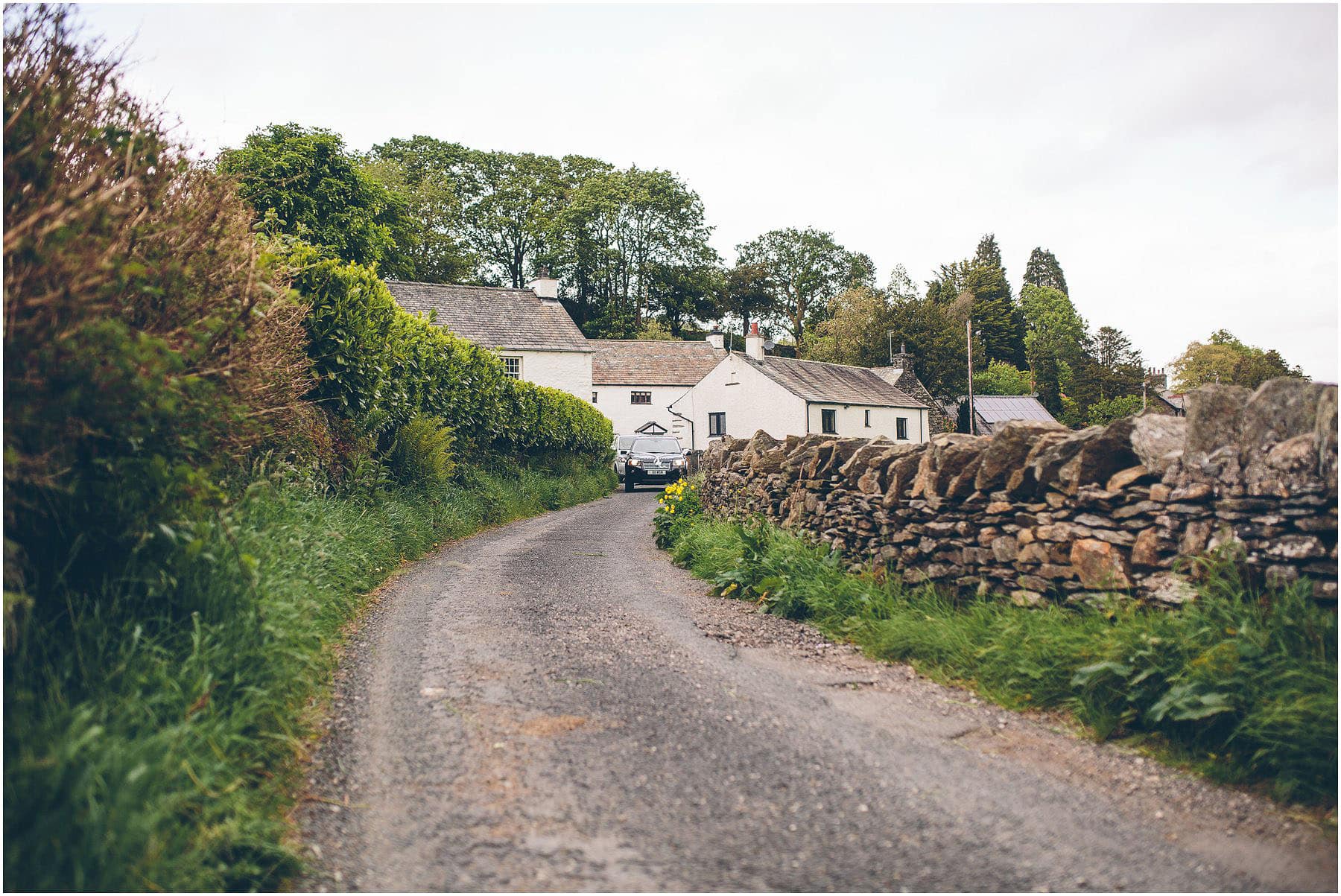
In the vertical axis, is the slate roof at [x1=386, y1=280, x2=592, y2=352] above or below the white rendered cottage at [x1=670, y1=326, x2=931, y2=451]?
above

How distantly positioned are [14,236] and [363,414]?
7473 mm

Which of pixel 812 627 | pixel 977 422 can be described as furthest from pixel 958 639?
pixel 977 422

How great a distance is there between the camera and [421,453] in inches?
475

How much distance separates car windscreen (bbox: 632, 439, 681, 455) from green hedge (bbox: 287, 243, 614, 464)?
8750 mm

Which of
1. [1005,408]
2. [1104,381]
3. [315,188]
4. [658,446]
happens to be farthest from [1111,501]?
[1104,381]

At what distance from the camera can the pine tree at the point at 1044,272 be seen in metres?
107

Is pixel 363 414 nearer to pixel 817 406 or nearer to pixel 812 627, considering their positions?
pixel 812 627

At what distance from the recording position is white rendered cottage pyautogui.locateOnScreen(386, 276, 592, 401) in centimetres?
3969

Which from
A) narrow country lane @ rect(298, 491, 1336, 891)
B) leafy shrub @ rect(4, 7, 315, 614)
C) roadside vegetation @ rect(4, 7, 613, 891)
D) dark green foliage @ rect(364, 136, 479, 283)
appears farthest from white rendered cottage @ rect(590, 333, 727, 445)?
leafy shrub @ rect(4, 7, 315, 614)

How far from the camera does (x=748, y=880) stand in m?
3.04

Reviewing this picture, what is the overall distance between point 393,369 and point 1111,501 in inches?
368

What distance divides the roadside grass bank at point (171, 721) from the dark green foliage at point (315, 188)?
40.8ft

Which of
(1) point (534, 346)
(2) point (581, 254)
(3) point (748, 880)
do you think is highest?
(2) point (581, 254)

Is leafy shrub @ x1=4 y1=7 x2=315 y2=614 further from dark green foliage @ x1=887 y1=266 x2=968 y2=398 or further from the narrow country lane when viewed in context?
dark green foliage @ x1=887 y1=266 x2=968 y2=398
